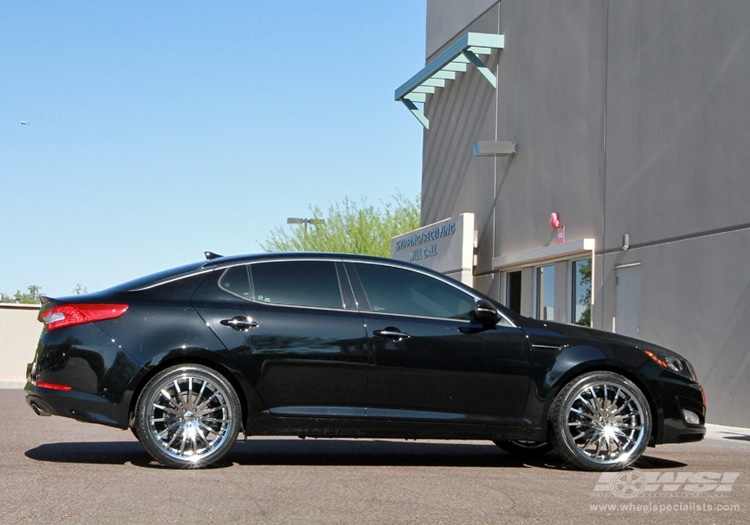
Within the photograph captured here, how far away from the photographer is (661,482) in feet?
24.4

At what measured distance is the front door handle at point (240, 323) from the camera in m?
7.68

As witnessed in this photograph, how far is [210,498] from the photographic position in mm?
6262

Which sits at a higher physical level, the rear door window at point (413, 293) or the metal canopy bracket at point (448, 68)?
the metal canopy bracket at point (448, 68)

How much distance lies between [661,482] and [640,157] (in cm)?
1046

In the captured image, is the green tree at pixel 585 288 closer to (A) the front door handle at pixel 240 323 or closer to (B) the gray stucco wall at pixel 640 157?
(B) the gray stucco wall at pixel 640 157

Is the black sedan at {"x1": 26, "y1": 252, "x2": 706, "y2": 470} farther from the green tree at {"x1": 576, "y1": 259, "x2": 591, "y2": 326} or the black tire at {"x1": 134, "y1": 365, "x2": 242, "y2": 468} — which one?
the green tree at {"x1": 576, "y1": 259, "x2": 591, "y2": 326}

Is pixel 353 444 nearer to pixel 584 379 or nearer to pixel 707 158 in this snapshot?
pixel 584 379

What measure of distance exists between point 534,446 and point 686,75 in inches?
341

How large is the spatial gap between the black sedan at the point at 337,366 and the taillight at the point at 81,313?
10 mm

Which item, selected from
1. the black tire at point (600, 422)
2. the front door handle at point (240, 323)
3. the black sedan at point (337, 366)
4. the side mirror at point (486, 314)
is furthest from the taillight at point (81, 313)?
the black tire at point (600, 422)

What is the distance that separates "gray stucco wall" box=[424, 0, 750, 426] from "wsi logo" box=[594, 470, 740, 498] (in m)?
6.85

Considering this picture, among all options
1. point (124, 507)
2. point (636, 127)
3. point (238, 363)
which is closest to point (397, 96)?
point (636, 127)

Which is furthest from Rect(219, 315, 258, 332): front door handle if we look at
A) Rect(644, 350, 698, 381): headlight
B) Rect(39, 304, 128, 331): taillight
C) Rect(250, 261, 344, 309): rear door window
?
Rect(644, 350, 698, 381): headlight

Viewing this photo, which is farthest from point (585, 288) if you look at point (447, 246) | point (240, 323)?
point (240, 323)
